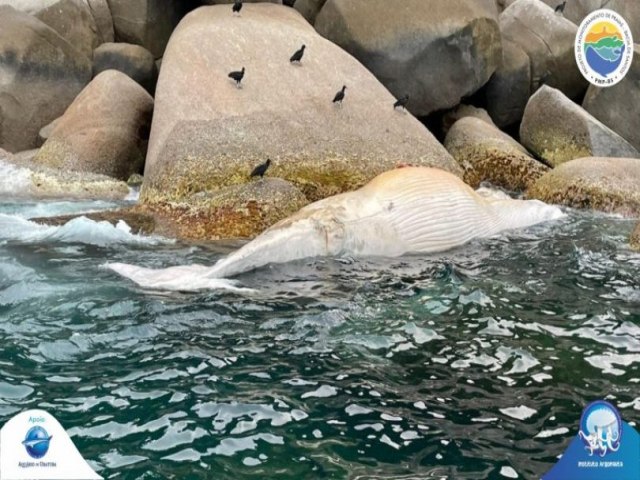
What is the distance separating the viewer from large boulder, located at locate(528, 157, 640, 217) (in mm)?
11008

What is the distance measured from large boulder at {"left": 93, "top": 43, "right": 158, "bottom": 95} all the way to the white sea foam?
6.76 meters

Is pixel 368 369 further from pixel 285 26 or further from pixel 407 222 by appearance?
pixel 285 26

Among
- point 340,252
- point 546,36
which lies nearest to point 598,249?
point 340,252

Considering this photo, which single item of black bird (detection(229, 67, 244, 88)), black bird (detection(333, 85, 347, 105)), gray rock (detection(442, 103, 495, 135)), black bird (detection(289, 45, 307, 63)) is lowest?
gray rock (detection(442, 103, 495, 135))

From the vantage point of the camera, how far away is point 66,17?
15508 millimetres

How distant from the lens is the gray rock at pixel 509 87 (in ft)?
50.8

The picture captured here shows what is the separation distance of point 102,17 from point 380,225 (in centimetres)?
1050

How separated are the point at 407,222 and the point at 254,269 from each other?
1912 millimetres

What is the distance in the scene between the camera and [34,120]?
14.7m

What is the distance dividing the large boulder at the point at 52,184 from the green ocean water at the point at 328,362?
3.82m

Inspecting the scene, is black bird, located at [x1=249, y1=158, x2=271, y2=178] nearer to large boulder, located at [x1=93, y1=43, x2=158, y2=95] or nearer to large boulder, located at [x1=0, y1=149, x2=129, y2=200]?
large boulder, located at [x1=0, y1=149, x2=129, y2=200]

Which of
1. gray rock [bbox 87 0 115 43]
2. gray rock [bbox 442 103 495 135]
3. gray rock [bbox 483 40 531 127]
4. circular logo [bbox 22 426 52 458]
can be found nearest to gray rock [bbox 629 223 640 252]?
gray rock [bbox 442 103 495 135]

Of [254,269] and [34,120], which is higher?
[34,120]

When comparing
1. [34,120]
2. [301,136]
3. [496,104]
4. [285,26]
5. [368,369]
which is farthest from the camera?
[496,104]
